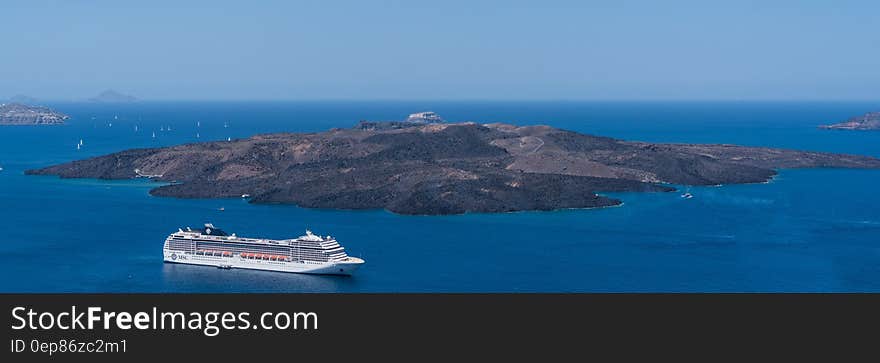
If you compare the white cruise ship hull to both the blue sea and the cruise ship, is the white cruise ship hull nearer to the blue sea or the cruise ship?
the cruise ship

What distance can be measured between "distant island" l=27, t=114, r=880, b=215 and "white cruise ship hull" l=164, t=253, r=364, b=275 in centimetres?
2536

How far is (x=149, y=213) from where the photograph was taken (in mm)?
84125

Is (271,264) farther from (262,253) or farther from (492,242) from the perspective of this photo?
(492,242)

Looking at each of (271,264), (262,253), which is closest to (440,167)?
(262,253)

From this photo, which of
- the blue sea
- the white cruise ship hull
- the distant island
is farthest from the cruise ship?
the distant island

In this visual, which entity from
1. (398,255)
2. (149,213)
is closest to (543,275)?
(398,255)

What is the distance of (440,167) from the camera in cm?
10106


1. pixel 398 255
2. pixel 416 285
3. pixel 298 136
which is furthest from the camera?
pixel 298 136

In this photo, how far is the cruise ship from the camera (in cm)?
5972

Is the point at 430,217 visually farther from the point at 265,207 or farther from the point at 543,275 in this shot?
the point at 543,275

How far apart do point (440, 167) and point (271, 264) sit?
4139cm

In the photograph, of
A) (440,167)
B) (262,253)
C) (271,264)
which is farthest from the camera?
(440,167)

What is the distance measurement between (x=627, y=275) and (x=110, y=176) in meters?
69.8

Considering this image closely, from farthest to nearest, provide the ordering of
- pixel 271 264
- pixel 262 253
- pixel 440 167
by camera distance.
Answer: pixel 440 167, pixel 262 253, pixel 271 264
